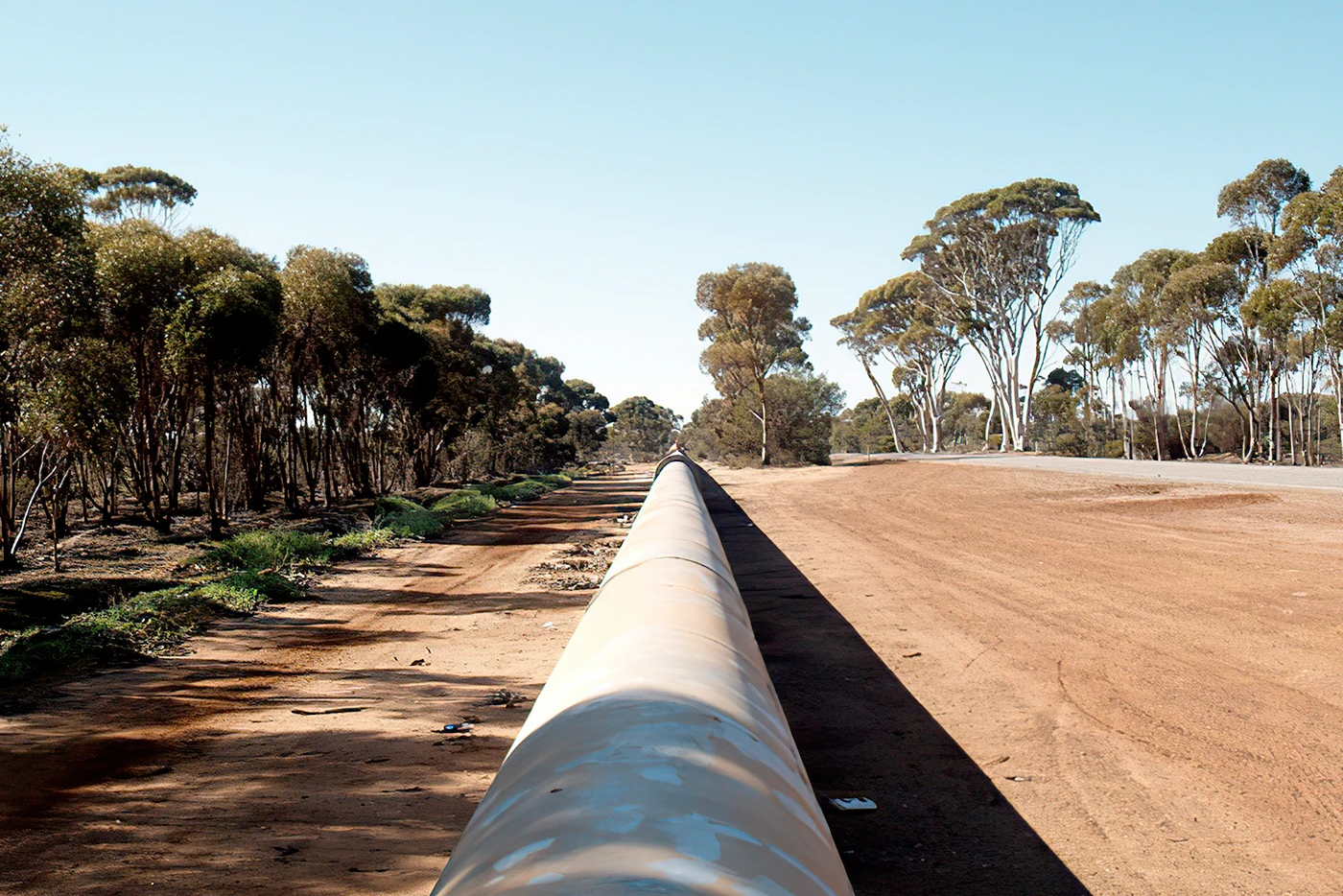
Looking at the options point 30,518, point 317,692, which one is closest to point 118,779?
point 317,692

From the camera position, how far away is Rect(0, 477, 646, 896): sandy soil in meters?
3.69

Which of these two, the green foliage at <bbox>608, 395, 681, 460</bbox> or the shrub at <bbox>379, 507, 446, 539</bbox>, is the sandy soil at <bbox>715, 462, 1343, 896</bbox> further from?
the green foliage at <bbox>608, 395, 681, 460</bbox>

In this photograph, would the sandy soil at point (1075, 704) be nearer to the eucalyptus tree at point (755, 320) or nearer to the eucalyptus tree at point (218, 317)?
the eucalyptus tree at point (218, 317)

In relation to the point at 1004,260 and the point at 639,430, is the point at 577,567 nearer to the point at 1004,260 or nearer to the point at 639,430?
the point at 1004,260

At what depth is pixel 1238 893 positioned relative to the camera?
335 cm

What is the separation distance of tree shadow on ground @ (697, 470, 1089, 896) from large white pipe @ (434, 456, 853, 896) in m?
1.06

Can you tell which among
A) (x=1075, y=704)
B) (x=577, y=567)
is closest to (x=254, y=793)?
(x=1075, y=704)

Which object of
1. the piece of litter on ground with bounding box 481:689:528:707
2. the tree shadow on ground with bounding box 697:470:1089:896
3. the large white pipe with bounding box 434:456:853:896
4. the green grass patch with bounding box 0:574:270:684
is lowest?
the tree shadow on ground with bounding box 697:470:1089:896

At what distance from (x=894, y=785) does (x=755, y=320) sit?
47.3 m

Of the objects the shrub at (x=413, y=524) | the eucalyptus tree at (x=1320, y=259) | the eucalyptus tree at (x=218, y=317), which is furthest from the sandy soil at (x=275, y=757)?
the eucalyptus tree at (x=1320, y=259)

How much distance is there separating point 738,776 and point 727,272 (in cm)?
5138

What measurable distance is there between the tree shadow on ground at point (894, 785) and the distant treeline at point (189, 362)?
12.3m

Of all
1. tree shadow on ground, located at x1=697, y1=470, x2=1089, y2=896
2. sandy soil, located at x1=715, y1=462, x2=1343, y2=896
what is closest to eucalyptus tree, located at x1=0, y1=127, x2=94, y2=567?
sandy soil, located at x1=715, y1=462, x2=1343, y2=896

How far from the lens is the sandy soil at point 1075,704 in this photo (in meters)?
3.72
